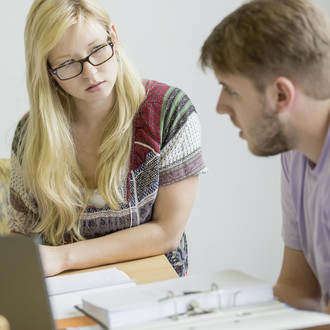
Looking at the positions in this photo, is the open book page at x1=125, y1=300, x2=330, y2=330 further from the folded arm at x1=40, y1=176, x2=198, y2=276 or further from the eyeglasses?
the eyeglasses

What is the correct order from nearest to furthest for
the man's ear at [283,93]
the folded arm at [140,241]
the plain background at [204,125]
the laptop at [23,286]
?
the laptop at [23,286], the man's ear at [283,93], the folded arm at [140,241], the plain background at [204,125]

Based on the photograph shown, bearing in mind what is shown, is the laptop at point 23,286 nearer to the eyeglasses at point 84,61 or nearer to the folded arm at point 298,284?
the folded arm at point 298,284

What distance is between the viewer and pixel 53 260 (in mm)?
1533

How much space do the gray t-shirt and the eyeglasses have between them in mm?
578

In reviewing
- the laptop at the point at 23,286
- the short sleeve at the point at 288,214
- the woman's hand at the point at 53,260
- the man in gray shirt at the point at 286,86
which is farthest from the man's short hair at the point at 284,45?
the woman's hand at the point at 53,260

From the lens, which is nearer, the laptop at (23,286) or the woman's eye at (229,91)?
the laptop at (23,286)

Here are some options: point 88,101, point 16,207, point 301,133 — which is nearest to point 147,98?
point 88,101

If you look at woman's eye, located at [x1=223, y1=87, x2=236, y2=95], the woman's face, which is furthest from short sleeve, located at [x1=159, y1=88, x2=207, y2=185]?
woman's eye, located at [x1=223, y1=87, x2=236, y2=95]

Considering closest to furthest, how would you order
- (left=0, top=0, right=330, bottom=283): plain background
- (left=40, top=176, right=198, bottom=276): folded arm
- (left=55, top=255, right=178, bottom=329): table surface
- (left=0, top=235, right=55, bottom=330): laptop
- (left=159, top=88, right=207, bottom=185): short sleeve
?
(left=0, top=235, right=55, bottom=330): laptop
(left=55, top=255, right=178, bottom=329): table surface
(left=40, top=176, right=198, bottom=276): folded arm
(left=159, top=88, right=207, bottom=185): short sleeve
(left=0, top=0, right=330, bottom=283): plain background

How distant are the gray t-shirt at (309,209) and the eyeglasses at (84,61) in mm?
578

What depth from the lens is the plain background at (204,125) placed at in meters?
2.57

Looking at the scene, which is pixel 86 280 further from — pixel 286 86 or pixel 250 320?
pixel 286 86

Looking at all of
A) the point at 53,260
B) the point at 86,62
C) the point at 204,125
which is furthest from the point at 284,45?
the point at 204,125

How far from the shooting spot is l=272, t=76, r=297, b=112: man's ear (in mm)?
1048
